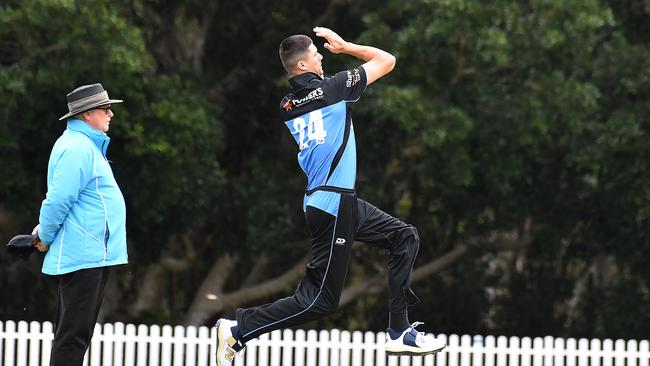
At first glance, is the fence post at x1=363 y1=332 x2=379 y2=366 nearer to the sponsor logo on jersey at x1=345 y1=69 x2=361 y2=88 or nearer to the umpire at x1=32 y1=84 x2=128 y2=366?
the sponsor logo on jersey at x1=345 y1=69 x2=361 y2=88

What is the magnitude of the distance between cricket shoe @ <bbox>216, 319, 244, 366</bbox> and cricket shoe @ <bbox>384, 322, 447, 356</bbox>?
0.81m

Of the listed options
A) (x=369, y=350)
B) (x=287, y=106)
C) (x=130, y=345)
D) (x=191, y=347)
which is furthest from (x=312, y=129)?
(x=130, y=345)

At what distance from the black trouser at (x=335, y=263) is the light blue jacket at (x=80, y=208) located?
0.94 m

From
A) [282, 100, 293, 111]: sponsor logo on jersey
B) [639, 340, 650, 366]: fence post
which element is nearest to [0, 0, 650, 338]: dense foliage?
[639, 340, 650, 366]: fence post

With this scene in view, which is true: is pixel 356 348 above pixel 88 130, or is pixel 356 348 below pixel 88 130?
below

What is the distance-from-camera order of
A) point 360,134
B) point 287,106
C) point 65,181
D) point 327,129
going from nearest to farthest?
point 65,181
point 327,129
point 287,106
point 360,134

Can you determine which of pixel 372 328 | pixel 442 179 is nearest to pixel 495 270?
pixel 372 328

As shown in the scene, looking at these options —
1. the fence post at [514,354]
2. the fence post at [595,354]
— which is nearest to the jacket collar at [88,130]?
the fence post at [514,354]

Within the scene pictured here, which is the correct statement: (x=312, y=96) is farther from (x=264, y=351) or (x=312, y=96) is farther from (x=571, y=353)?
(x=571, y=353)

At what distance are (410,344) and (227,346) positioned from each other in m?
0.98

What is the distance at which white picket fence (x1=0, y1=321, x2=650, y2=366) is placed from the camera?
1006cm

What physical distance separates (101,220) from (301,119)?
115 cm

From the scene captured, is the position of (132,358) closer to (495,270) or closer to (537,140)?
(537,140)

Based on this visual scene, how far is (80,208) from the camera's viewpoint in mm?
5781
